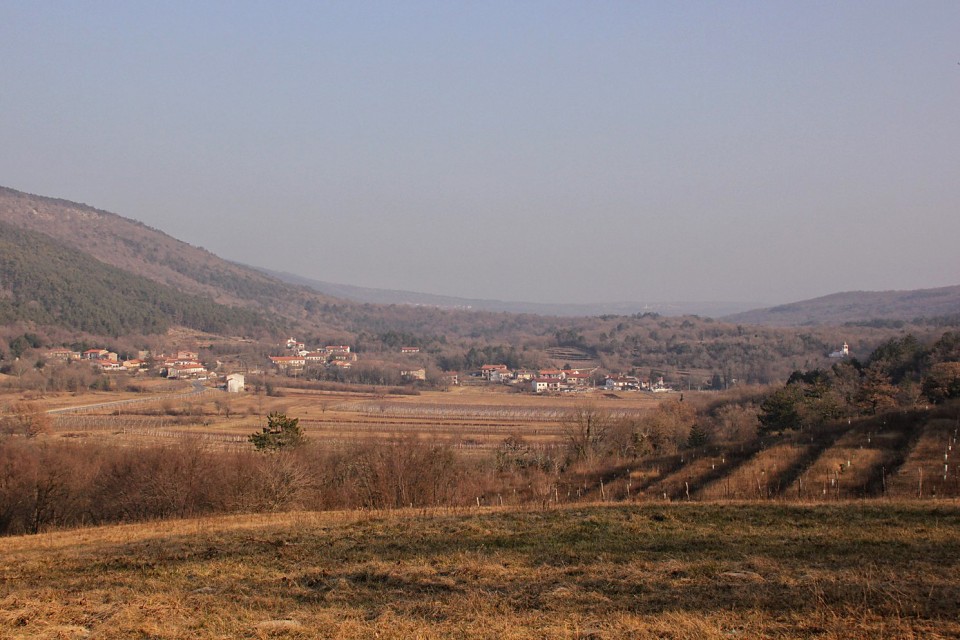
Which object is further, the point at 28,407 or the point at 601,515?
the point at 28,407

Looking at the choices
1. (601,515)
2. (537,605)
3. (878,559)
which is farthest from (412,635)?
(601,515)

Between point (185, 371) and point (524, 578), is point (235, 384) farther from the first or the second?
point (524, 578)

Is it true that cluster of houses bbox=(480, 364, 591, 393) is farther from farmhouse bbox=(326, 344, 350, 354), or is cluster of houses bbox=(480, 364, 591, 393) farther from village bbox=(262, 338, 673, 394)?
farmhouse bbox=(326, 344, 350, 354)

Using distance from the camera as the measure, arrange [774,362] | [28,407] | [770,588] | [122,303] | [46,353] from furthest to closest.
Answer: [122,303]
[774,362]
[46,353]
[28,407]
[770,588]

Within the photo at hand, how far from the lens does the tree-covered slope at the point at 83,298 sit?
477 ft

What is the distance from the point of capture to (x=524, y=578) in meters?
10.3

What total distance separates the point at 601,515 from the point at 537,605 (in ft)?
22.5

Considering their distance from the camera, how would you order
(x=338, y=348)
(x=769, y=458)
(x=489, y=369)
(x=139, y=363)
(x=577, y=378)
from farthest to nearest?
1. (x=338, y=348)
2. (x=489, y=369)
3. (x=577, y=378)
4. (x=139, y=363)
5. (x=769, y=458)

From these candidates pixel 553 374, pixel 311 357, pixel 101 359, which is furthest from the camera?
pixel 311 357

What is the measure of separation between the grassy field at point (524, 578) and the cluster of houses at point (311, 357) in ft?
397

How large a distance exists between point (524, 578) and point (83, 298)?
16965 cm

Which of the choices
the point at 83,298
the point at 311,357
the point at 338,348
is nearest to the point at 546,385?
the point at 311,357

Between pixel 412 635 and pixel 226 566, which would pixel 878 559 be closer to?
pixel 412 635

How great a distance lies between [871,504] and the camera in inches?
612
